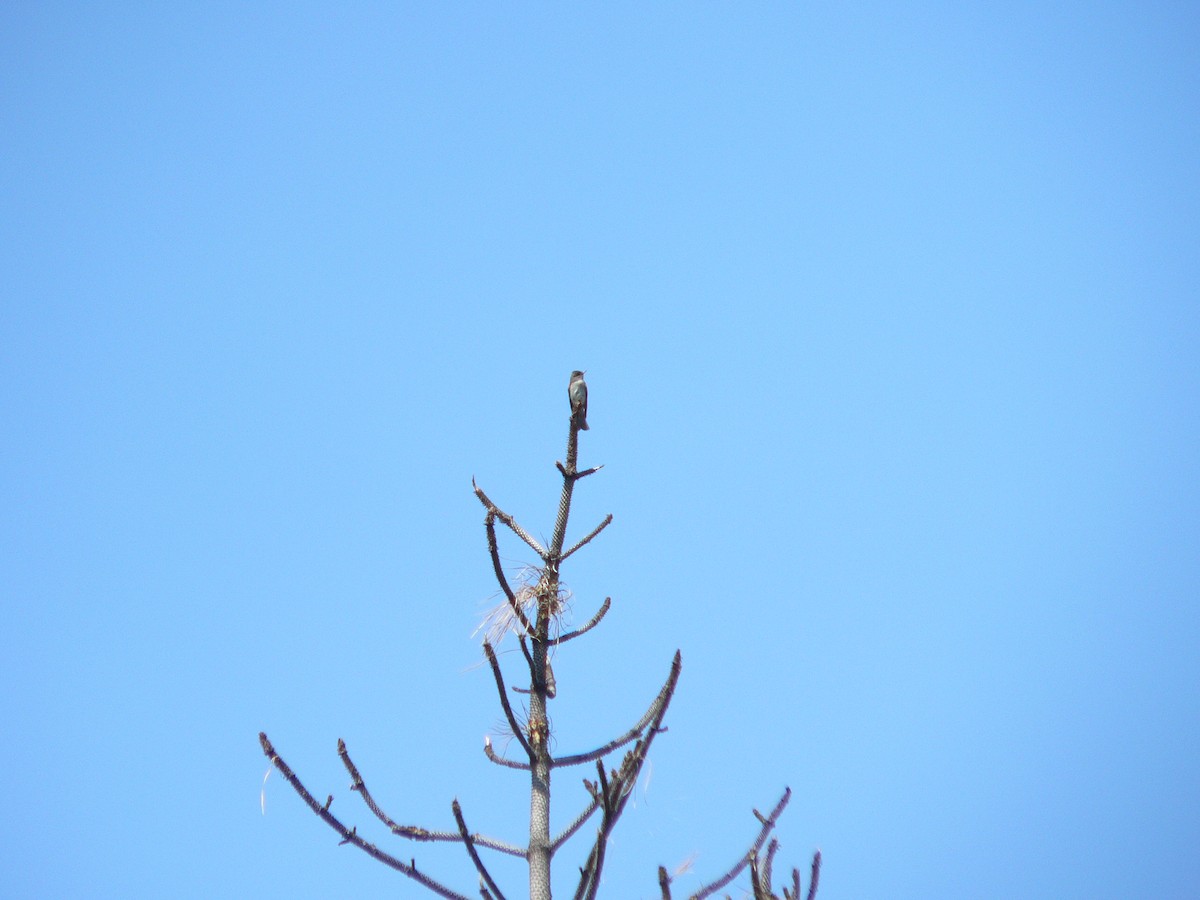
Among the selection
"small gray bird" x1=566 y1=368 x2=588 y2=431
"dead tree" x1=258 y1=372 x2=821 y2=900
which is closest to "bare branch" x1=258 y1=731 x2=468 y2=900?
"dead tree" x1=258 y1=372 x2=821 y2=900

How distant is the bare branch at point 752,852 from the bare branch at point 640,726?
53 cm

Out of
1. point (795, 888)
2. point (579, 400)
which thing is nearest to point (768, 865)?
point (795, 888)

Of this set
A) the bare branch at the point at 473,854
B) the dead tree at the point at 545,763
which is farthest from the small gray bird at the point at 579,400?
the bare branch at the point at 473,854

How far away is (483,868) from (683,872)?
0.73 m

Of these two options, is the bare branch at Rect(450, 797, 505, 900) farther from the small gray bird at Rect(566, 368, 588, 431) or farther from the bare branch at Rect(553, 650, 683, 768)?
the small gray bird at Rect(566, 368, 588, 431)

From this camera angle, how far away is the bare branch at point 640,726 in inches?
127

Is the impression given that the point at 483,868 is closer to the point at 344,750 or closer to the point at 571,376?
the point at 344,750

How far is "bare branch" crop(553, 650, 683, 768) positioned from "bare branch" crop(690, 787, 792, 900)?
53cm

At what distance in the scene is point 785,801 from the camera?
3785 millimetres

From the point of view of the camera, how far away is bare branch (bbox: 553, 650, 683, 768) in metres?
3.24

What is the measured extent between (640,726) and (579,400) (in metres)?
1.17

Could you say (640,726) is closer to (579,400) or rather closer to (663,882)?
(663,882)

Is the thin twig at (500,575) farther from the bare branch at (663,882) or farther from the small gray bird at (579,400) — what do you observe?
the bare branch at (663,882)

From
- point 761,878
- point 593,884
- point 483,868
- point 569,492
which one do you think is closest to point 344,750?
point 483,868
